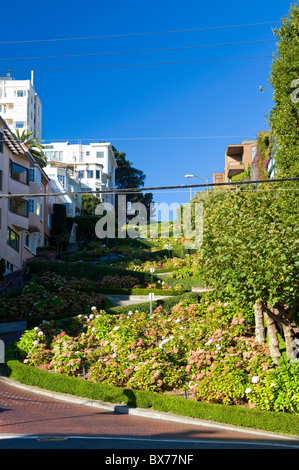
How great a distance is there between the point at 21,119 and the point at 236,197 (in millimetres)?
84783

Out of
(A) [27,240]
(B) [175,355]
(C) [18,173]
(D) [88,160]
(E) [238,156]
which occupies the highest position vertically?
(D) [88,160]

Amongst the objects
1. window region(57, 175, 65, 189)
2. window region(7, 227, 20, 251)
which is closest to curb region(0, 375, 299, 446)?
window region(7, 227, 20, 251)

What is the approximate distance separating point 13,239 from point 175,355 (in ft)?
82.9

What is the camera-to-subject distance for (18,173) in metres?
41.5

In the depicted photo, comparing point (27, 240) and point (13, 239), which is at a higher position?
point (27, 240)

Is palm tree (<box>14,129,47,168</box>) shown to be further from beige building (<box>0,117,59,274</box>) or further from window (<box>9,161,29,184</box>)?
window (<box>9,161,29,184</box>)

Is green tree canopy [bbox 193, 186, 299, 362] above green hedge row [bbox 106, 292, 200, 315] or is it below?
above

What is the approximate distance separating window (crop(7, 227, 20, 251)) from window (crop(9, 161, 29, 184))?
161 inches

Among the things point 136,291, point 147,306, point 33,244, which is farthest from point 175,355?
point 33,244

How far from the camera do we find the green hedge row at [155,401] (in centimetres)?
1356

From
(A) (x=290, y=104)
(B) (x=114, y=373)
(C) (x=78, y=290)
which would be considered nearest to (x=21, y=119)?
(C) (x=78, y=290)

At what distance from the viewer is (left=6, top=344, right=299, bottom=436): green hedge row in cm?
1356

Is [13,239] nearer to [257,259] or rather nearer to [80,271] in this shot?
[80,271]

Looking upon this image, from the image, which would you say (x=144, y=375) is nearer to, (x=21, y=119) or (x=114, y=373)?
(x=114, y=373)
